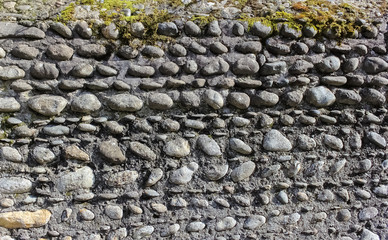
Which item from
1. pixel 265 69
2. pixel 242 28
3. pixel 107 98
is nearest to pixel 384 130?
pixel 265 69

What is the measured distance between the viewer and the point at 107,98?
2068mm

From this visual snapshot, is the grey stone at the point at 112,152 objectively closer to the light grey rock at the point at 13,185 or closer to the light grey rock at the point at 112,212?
the light grey rock at the point at 112,212

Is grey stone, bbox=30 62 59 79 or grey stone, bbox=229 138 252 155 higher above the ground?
grey stone, bbox=30 62 59 79

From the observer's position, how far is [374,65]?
232cm

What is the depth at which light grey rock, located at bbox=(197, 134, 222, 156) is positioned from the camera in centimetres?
213

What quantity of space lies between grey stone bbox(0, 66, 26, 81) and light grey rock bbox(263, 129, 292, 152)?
1.43 meters

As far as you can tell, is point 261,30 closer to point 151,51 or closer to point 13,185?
point 151,51

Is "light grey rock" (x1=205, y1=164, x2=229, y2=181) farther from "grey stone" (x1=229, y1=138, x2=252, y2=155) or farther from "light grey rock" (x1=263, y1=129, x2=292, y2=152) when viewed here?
"light grey rock" (x1=263, y1=129, x2=292, y2=152)

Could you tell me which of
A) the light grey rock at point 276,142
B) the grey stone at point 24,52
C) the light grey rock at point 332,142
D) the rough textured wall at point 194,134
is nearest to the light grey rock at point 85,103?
the rough textured wall at point 194,134

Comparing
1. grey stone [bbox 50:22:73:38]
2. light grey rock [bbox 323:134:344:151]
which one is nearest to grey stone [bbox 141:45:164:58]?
grey stone [bbox 50:22:73:38]

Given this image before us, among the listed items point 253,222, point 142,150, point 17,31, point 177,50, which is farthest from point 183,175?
point 17,31

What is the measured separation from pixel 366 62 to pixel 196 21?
1105 mm

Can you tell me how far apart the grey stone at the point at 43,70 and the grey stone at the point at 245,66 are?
40.5 inches

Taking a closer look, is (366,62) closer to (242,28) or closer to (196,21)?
(242,28)
